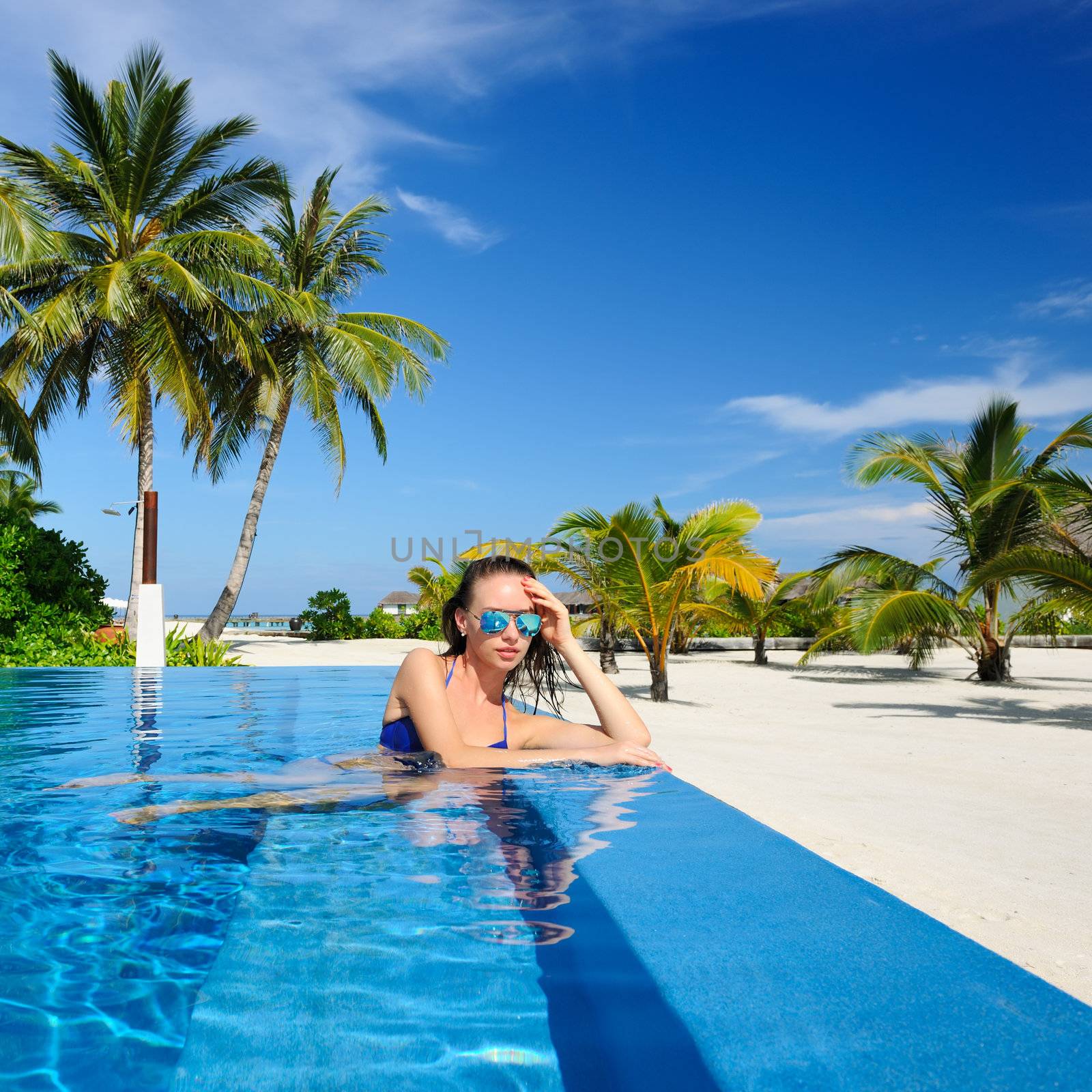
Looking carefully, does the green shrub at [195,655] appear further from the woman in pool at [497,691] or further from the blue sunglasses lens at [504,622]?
the blue sunglasses lens at [504,622]

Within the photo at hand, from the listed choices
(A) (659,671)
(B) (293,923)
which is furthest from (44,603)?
(B) (293,923)

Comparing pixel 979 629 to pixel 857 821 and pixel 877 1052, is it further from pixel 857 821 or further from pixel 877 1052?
pixel 877 1052

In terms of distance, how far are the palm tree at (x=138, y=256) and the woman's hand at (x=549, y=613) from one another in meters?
13.5

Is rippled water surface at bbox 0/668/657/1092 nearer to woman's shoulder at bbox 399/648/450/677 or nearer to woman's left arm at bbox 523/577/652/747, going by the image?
woman's left arm at bbox 523/577/652/747

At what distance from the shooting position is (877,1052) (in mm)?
1267

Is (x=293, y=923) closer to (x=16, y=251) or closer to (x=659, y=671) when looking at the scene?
(x=659, y=671)

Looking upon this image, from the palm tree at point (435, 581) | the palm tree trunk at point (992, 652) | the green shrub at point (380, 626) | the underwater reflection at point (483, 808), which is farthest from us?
the green shrub at point (380, 626)

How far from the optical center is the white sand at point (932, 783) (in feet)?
9.14

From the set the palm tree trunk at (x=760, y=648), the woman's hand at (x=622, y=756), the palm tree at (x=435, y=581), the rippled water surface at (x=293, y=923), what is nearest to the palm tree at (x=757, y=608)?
the palm tree trunk at (x=760, y=648)

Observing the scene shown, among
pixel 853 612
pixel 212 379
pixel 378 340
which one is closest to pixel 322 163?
pixel 378 340

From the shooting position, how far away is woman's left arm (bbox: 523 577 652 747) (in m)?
3.47

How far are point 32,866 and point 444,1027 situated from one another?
1.83 meters

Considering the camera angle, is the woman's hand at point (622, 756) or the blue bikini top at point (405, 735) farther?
the blue bikini top at point (405, 735)

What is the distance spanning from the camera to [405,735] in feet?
12.4
